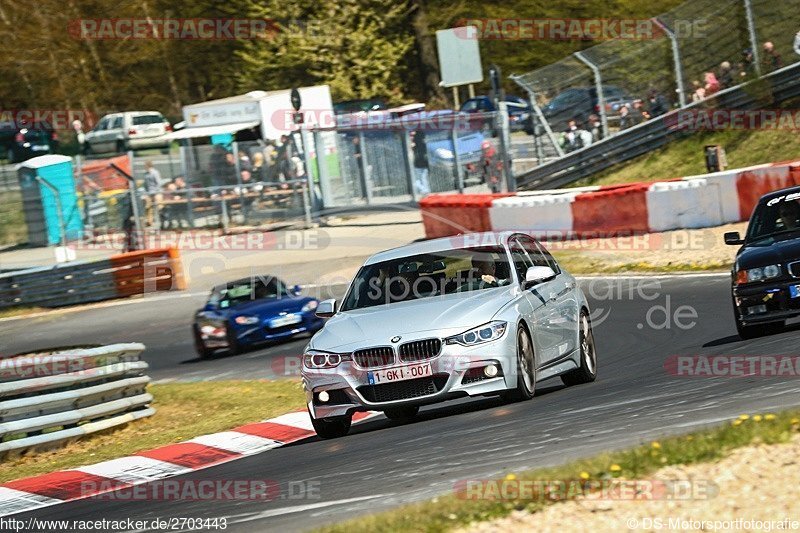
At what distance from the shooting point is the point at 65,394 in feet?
42.0

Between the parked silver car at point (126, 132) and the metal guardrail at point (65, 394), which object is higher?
the parked silver car at point (126, 132)

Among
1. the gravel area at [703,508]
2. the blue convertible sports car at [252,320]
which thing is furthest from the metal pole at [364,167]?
the gravel area at [703,508]

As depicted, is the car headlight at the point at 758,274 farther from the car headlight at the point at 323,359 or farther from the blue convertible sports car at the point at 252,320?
the blue convertible sports car at the point at 252,320

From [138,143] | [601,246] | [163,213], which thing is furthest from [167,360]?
[138,143]

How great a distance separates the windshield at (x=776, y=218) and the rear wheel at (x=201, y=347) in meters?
9.74

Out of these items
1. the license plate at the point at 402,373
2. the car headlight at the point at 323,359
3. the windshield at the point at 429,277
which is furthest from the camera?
the windshield at the point at 429,277

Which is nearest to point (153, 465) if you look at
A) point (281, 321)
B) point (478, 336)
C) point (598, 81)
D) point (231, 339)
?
point (478, 336)

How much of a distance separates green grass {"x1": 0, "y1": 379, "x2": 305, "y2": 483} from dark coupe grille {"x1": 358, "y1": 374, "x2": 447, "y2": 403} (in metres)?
3.02

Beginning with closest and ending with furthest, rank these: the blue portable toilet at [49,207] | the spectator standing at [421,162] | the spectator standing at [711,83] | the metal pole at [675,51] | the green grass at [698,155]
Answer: the green grass at [698,155] < the spectator standing at [711,83] < the metal pole at [675,51] < the blue portable toilet at [49,207] < the spectator standing at [421,162]

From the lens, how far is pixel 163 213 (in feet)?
112

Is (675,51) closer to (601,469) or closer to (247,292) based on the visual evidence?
(247,292)

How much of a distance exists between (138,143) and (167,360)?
28.8 metres

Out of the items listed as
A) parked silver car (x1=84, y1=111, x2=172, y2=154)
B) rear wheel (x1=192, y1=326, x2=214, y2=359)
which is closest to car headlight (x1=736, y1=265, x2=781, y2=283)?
rear wheel (x1=192, y1=326, x2=214, y2=359)

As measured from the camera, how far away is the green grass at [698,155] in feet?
97.3
